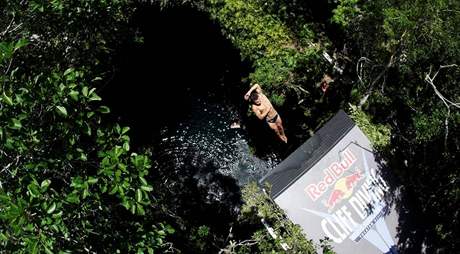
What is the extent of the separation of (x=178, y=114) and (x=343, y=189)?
5.95 metres

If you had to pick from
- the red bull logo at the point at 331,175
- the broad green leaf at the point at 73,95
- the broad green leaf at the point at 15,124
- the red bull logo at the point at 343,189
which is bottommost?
the red bull logo at the point at 343,189

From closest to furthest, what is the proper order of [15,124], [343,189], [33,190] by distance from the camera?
[33,190], [15,124], [343,189]

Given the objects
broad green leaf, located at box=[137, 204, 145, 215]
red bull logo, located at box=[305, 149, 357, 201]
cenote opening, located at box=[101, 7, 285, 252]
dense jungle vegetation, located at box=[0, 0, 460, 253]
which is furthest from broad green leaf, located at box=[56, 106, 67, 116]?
cenote opening, located at box=[101, 7, 285, 252]

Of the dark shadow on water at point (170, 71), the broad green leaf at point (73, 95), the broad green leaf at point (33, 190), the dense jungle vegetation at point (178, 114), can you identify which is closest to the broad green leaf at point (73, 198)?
the dense jungle vegetation at point (178, 114)

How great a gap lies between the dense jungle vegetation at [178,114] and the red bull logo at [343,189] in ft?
3.08

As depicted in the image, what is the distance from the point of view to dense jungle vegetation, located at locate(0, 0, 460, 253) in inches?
213

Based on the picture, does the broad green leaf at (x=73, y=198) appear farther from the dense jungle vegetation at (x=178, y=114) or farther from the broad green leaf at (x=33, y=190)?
the broad green leaf at (x=33, y=190)

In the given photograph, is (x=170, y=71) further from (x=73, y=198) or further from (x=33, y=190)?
(x=33, y=190)

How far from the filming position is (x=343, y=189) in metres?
10.1

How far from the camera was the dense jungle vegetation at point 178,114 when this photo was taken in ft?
17.8

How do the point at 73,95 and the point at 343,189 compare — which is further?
the point at 343,189

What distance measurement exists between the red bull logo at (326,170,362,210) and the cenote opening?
3.51 metres

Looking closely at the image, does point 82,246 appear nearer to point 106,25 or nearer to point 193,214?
point 106,25

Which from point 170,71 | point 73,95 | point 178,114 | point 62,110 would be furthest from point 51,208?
point 170,71
